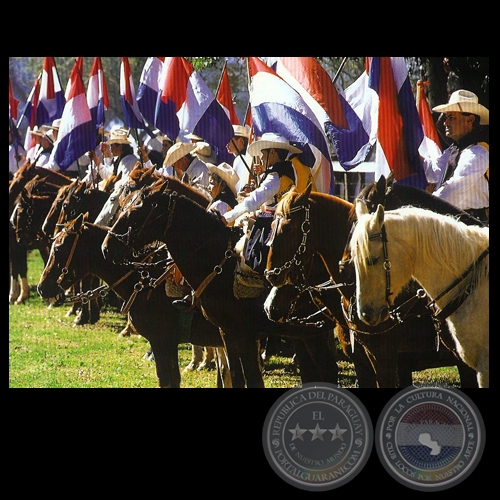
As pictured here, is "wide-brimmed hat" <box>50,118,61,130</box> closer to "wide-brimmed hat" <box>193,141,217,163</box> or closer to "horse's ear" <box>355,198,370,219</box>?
"wide-brimmed hat" <box>193,141,217,163</box>

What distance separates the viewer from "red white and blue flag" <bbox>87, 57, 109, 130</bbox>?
1099cm

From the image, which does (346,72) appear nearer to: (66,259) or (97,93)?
(97,93)

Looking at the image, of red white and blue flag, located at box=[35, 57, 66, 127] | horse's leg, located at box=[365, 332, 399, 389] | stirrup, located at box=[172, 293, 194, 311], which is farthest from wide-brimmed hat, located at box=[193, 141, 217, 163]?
horse's leg, located at box=[365, 332, 399, 389]

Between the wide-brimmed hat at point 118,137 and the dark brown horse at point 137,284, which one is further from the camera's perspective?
the wide-brimmed hat at point 118,137

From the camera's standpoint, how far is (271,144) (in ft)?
25.3

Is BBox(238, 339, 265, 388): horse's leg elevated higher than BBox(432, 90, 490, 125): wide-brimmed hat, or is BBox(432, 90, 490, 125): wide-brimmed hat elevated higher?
BBox(432, 90, 490, 125): wide-brimmed hat

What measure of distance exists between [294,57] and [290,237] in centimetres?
213

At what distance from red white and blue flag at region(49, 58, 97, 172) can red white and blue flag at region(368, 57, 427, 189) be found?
12.7ft

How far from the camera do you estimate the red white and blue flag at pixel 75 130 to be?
33.7 feet

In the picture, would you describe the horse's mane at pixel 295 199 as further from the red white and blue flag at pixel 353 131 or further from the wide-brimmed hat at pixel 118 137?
the wide-brimmed hat at pixel 118 137

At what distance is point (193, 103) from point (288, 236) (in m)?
2.90
